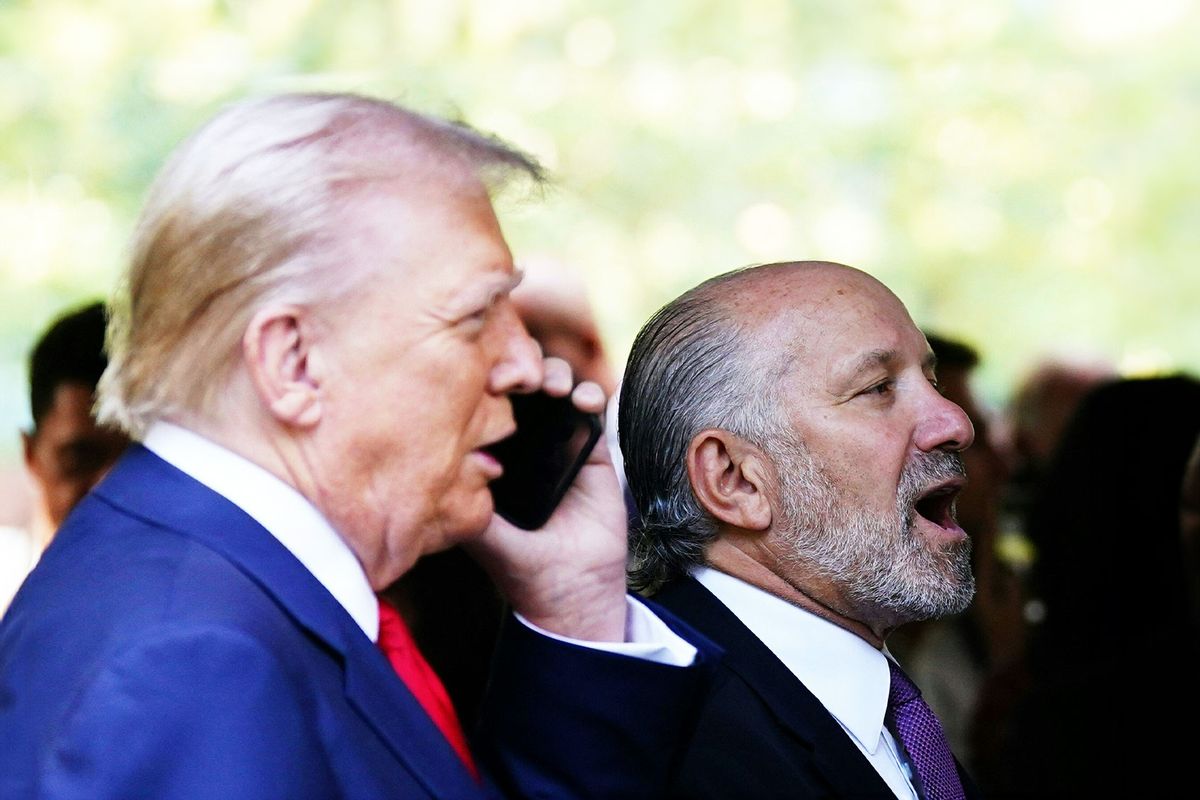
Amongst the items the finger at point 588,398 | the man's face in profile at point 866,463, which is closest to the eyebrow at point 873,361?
the man's face in profile at point 866,463

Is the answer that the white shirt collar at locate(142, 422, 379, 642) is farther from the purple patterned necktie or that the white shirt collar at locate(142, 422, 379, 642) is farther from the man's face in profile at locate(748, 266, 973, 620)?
the purple patterned necktie

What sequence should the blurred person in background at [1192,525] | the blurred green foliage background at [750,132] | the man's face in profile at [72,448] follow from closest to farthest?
the blurred person in background at [1192,525]
the man's face in profile at [72,448]
the blurred green foliage background at [750,132]

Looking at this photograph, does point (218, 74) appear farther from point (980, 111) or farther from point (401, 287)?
point (401, 287)

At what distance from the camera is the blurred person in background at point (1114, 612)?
294 centimetres

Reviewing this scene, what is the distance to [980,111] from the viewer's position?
9547 mm

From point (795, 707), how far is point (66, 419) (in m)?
1.97

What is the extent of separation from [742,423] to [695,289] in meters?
0.27

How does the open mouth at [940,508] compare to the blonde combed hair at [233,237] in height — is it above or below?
below

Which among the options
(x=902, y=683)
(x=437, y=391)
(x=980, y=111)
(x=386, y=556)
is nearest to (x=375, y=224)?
(x=437, y=391)

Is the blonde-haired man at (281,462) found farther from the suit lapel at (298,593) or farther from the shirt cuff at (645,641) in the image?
the shirt cuff at (645,641)

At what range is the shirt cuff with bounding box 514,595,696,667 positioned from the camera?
69.8 inches

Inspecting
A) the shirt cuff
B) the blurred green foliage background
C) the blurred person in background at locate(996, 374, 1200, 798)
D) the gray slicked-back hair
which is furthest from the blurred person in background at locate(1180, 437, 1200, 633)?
the blurred green foliage background

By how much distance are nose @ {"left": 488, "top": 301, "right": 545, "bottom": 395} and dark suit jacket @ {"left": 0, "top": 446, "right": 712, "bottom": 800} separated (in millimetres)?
296

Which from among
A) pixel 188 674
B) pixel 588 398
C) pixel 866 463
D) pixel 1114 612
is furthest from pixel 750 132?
pixel 188 674
